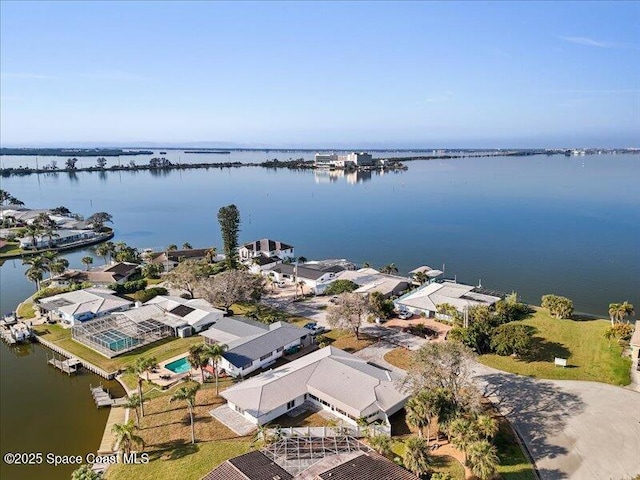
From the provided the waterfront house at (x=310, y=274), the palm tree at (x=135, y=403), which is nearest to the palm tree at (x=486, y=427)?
the palm tree at (x=135, y=403)

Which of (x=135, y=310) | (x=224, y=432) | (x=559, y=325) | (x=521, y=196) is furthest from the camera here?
(x=521, y=196)

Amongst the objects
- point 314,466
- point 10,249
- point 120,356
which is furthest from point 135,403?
point 10,249

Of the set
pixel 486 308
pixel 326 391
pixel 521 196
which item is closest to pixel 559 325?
pixel 486 308

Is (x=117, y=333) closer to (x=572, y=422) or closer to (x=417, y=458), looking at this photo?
(x=417, y=458)

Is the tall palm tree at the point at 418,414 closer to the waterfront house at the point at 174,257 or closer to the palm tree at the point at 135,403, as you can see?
the palm tree at the point at 135,403

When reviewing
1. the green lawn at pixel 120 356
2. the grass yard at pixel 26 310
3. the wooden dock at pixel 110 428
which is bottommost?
the wooden dock at pixel 110 428

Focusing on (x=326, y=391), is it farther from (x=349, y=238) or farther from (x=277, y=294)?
(x=349, y=238)
